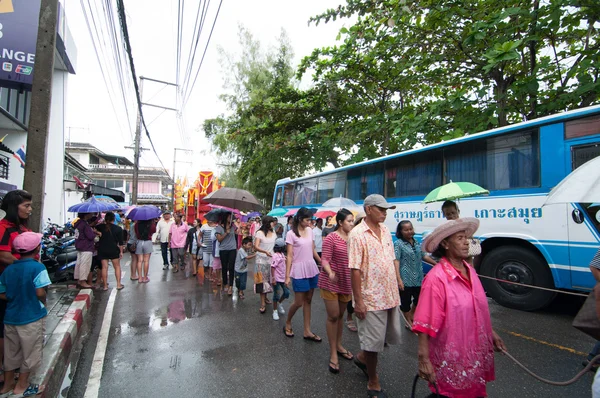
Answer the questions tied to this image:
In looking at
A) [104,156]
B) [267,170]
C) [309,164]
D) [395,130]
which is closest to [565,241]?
[395,130]

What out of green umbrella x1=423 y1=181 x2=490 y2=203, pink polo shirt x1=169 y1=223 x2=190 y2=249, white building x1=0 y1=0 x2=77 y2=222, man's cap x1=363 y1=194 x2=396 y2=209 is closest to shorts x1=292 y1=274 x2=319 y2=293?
man's cap x1=363 y1=194 x2=396 y2=209

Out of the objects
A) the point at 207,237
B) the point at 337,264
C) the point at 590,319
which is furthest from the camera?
the point at 207,237

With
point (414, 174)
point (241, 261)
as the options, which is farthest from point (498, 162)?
point (241, 261)

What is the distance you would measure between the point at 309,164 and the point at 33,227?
11267 mm

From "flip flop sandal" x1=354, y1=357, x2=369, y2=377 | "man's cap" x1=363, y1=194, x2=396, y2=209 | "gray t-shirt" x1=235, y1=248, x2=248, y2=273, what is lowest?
"flip flop sandal" x1=354, y1=357, x2=369, y2=377

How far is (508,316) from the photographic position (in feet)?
16.6

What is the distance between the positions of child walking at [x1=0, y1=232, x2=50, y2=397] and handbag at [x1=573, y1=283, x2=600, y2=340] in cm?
415

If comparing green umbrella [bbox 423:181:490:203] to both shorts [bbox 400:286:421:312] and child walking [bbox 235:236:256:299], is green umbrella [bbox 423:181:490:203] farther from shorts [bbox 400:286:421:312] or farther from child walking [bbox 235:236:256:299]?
child walking [bbox 235:236:256:299]

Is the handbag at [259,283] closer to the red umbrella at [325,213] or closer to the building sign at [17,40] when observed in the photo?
the red umbrella at [325,213]

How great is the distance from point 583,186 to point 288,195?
12060mm

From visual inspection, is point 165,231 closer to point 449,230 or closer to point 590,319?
point 449,230

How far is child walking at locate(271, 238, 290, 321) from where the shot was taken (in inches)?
203

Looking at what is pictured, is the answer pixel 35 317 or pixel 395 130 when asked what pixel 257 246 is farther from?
pixel 395 130

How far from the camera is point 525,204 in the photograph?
5.48 m
